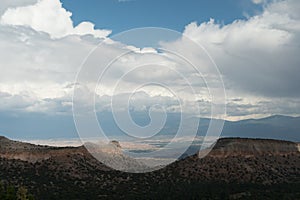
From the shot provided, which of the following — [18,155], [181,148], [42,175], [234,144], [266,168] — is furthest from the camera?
[234,144]

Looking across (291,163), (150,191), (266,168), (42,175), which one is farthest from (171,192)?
(291,163)

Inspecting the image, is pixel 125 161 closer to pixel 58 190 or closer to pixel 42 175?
pixel 42 175

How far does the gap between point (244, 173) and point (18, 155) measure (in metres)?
64.3

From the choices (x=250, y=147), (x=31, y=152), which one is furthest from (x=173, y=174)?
(x=31, y=152)

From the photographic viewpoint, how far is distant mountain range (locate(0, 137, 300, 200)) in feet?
386

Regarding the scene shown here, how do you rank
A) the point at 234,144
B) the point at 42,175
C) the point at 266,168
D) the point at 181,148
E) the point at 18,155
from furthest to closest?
the point at 234,144, the point at 266,168, the point at 18,155, the point at 42,175, the point at 181,148

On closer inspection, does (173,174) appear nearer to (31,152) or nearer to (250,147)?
(250,147)

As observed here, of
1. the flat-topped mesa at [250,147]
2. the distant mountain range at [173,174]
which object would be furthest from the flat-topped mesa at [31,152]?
the flat-topped mesa at [250,147]

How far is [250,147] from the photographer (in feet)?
547

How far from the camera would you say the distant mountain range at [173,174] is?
117625mm

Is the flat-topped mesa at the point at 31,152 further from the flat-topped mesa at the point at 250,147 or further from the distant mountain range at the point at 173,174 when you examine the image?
the flat-topped mesa at the point at 250,147

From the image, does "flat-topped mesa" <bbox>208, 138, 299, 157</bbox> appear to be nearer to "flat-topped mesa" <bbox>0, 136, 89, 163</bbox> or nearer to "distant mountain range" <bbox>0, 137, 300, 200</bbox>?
"distant mountain range" <bbox>0, 137, 300, 200</bbox>

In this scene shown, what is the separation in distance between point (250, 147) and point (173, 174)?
117 feet

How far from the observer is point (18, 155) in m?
144
